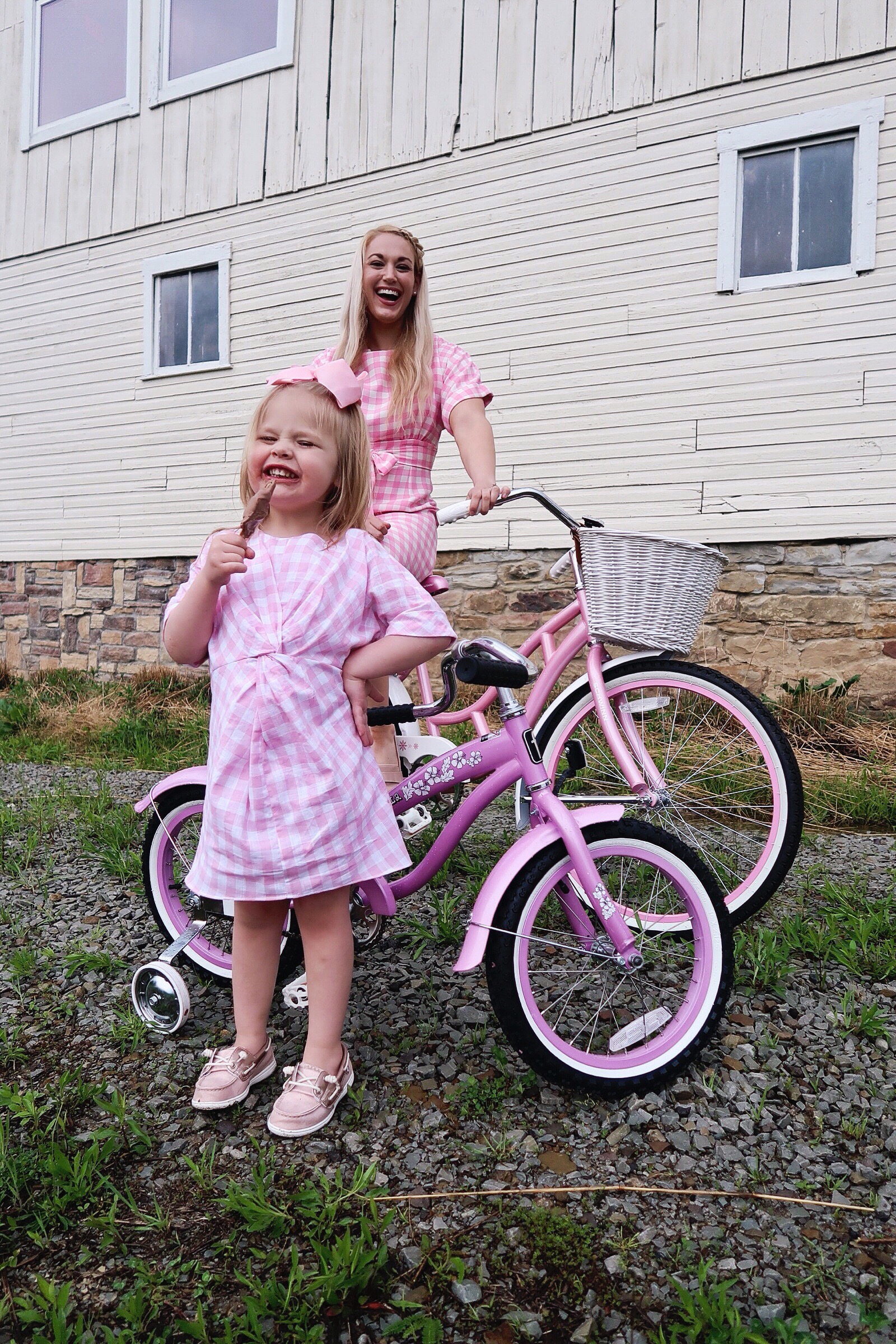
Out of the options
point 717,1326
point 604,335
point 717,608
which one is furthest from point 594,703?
point 604,335

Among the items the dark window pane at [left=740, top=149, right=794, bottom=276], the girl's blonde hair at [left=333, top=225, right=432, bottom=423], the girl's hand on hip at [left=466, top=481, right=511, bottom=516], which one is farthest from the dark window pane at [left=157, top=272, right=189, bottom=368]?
the girl's hand on hip at [left=466, top=481, right=511, bottom=516]

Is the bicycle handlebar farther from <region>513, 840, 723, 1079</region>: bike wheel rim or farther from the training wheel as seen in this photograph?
the training wheel

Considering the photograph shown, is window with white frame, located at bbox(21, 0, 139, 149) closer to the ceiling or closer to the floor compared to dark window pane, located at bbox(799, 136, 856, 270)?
closer to the ceiling

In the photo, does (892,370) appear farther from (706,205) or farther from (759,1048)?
(759,1048)

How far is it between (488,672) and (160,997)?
41.7 inches

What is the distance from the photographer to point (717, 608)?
232 inches

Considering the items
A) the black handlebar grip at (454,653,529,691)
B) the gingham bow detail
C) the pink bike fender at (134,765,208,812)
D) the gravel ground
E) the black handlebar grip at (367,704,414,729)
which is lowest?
the gravel ground

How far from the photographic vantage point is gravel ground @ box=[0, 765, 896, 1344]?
1.34 meters

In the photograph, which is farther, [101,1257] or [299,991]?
[299,991]

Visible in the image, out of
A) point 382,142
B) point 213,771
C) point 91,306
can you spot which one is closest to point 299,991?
point 213,771

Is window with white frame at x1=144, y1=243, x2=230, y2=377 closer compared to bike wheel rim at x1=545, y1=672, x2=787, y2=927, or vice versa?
bike wheel rim at x1=545, y1=672, x2=787, y2=927

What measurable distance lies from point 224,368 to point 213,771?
22.3ft

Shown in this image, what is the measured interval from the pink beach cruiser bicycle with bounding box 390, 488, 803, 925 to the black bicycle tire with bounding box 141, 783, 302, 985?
17.6 inches

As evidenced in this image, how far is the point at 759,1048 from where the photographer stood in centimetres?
202
